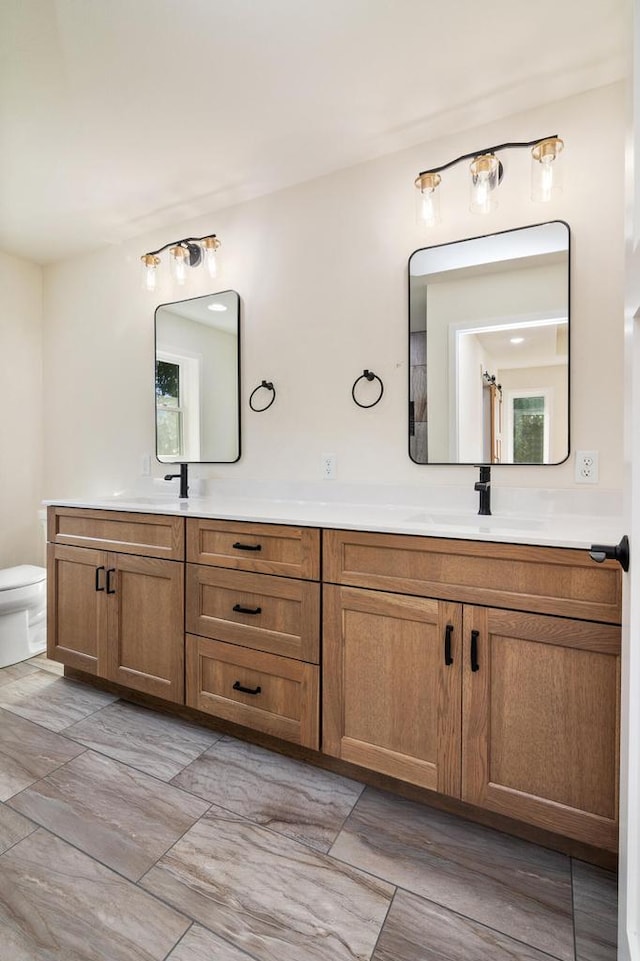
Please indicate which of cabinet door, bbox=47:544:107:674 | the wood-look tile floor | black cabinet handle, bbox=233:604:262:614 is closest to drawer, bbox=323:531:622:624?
black cabinet handle, bbox=233:604:262:614

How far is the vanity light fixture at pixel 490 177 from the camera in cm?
170

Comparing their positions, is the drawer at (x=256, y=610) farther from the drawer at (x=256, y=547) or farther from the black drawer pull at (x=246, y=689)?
the black drawer pull at (x=246, y=689)

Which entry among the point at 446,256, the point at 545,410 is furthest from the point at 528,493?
the point at 446,256

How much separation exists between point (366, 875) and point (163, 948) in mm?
535

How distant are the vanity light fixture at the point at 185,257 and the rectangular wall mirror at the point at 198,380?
135 millimetres

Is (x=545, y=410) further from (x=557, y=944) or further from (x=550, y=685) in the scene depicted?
(x=557, y=944)

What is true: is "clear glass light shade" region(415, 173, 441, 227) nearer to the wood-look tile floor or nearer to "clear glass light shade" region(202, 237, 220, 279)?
"clear glass light shade" region(202, 237, 220, 279)

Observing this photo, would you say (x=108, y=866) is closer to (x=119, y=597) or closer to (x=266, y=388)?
Answer: (x=119, y=597)

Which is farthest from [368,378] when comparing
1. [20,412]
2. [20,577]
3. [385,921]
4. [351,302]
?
[20,412]

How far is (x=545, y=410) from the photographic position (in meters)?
1.80

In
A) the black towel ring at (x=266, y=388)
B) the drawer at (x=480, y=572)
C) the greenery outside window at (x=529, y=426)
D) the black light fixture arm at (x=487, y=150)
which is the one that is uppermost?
the black light fixture arm at (x=487, y=150)

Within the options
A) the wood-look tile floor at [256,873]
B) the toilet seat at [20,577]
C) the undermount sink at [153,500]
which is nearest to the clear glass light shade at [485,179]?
the undermount sink at [153,500]

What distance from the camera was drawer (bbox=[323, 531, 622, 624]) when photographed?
4.16 ft

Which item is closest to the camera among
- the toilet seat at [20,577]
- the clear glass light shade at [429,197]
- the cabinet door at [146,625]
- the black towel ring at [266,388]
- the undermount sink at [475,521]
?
the undermount sink at [475,521]
